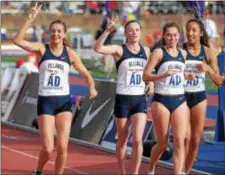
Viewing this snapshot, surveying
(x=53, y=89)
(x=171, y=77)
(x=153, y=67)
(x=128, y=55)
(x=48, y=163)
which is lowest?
(x=48, y=163)

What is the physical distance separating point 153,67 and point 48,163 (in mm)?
3325

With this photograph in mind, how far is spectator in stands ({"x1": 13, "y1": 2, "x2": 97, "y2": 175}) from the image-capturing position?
872cm

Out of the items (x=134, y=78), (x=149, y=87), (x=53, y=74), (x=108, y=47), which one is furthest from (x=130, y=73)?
(x=53, y=74)

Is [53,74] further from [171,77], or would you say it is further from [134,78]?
[171,77]

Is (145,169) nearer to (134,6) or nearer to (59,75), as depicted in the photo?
(59,75)

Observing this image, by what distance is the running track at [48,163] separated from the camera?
35.9 feet

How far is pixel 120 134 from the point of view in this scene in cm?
916

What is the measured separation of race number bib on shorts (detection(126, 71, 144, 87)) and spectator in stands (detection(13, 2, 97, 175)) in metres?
0.53

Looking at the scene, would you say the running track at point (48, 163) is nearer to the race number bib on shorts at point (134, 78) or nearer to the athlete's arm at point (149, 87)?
the athlete's arm at point (149, 87)

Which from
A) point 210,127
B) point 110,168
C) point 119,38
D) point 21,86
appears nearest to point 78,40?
point 119,38

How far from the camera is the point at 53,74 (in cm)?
878

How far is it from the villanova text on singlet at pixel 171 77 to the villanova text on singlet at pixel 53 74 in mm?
1176

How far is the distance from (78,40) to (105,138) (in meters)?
18.6

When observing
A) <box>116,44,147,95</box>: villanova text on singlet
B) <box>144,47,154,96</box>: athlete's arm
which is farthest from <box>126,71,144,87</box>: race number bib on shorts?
<box>144,47,154,96</box>: athlete's arm
